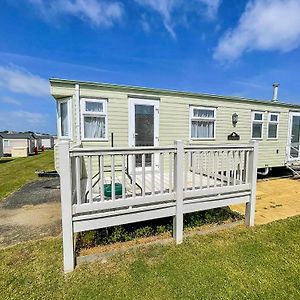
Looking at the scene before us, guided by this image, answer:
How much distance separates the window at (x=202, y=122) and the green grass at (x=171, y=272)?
394cm

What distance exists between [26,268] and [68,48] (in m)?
10.9

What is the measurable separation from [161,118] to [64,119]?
2.71 m

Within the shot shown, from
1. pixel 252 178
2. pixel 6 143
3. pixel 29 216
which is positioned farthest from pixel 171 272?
pixel 6 143

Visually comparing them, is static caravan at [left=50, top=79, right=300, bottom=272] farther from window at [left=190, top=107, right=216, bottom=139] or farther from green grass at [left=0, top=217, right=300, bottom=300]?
green grass at [left=0, top=217, right=300, bottom=300]

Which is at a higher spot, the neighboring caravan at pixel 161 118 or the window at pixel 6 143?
the neighboring caravan at pixel 161 118

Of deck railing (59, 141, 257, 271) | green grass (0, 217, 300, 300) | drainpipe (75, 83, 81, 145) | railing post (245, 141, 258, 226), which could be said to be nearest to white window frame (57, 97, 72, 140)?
drainpipe (75, 83, 81, 145)

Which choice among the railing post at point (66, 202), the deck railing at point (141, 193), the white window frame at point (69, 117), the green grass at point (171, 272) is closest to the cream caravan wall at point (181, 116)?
the white window frame at point (69, 117)

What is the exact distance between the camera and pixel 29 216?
13.3ft

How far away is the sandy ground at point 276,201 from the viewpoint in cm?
405

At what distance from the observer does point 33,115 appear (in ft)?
220

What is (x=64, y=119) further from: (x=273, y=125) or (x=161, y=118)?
(x=273, y=125)

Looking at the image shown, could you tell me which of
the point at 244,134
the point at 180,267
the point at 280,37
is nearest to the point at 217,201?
the point at 180,267

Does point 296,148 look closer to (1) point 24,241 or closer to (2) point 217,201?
(2) point 217,201

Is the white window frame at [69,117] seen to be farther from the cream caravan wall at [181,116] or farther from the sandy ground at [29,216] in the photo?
the sandy ground at [29,216]
